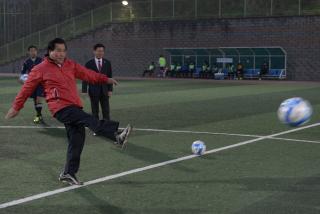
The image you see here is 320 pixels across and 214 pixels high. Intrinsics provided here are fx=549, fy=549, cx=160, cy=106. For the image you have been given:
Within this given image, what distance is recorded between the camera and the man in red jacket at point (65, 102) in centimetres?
702

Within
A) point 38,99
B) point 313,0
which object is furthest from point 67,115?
point 313,0

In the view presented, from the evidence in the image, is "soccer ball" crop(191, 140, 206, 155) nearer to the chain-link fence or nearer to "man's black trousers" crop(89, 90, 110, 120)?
"man's black trousers" crop(89, 90, 110, 120)

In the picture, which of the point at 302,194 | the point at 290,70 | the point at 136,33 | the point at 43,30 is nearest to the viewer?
the point at 302,194

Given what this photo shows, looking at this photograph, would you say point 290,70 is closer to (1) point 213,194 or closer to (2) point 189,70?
(2) point 189,70

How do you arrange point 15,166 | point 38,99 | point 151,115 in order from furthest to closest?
1. point 151,115
2. point 38,99
3. point 15,166

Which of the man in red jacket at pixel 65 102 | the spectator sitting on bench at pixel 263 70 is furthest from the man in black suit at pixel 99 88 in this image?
the spectator sitting on bench at pixel 263 70

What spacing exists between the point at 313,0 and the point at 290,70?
5597 mm

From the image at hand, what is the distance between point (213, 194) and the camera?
264 inches

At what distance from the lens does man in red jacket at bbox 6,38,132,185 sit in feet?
23.0

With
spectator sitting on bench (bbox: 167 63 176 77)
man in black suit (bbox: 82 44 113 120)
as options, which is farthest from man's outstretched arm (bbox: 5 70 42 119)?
spectator sitting on bench (bbox: 167 63 176 77)

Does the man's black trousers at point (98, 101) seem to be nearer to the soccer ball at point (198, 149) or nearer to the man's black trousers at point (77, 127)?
the soccer ball at point (198, 149)

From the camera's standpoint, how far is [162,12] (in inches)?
1740

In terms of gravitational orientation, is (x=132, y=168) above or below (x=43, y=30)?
below

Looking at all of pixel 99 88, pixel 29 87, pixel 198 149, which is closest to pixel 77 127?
pixel 29 87
